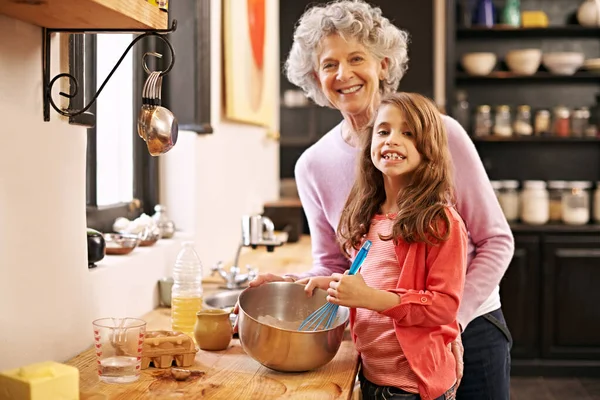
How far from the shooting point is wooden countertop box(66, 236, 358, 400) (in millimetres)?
1389

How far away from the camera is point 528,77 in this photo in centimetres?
513

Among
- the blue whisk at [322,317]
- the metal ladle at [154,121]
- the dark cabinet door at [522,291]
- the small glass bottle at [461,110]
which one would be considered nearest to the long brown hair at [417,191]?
the blue whisk at [322,317]

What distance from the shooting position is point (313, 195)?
2.12m

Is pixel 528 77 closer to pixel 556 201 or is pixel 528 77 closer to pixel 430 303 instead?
pixel 556 201

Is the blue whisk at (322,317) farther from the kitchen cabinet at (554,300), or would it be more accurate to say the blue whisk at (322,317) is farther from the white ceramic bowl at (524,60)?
the white ceramic bowl at (524,60)

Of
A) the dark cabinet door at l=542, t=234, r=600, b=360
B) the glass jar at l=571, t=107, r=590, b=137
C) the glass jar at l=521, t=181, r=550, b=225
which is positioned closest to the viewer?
the dark cabinet door at l=542, t=234, r=600, b=360

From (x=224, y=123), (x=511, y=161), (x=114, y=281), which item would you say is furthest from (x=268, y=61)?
(x=114, y=281)

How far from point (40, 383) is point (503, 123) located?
4410mm

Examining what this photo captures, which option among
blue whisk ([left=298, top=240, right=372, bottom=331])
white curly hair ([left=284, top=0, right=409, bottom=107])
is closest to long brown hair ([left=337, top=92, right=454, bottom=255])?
blue whisk ([left=298, top=240, right=372, bottom=331])

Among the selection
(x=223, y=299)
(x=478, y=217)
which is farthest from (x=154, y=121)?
(x=223, y=299)

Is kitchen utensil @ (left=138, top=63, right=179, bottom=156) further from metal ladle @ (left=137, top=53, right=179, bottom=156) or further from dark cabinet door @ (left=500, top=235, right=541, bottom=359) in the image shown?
dark cabinet door @ (left=500, top=235, right=541, bottom=359)

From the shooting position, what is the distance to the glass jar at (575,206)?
4809mm

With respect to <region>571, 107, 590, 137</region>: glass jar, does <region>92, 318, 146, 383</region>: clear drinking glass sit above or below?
below

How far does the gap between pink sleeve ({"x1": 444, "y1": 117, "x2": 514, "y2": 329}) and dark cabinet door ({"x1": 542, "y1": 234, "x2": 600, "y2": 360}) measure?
3.05 m
